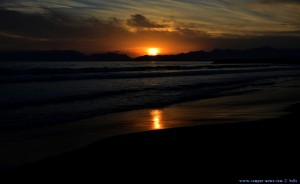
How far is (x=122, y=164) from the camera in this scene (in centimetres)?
706

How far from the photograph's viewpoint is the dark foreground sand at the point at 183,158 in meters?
6.26

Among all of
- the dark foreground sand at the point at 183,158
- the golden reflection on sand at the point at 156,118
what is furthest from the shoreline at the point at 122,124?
the dark foreground sand at the point at 183,158

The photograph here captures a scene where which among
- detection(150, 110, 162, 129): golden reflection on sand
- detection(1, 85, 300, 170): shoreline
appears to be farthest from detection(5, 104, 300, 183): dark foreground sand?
detection(150, 110, 162, 129): golden reflection on sand

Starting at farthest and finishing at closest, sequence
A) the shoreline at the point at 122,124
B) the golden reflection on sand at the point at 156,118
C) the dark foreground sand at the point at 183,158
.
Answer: the golden reflection on sand at the point at 156,118 → the shoreline at the point at 122,124 → the dark foreground sand at the point at 183,158

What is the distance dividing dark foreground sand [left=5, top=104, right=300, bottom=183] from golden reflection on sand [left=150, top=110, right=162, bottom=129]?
1.90 m

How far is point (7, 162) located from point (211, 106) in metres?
11.0

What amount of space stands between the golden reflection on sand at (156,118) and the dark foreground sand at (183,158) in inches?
74.7

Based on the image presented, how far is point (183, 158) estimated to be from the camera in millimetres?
7328

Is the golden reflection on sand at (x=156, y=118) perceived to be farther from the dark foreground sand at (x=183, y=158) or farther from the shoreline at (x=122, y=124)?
the dark foreground sand at (x=183, y=158)

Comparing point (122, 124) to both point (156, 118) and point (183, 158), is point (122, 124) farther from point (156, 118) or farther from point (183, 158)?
point (183, 158)

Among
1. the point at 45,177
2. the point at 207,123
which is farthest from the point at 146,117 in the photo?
the point at 45,177

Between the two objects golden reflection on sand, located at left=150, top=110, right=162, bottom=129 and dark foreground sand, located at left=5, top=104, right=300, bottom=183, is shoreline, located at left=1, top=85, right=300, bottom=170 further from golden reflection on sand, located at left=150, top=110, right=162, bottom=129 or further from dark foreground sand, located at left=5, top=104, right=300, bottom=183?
dark foreground sand, located at left=5, top=104, right=300, bottom=183

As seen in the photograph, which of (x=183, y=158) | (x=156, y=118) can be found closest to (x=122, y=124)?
(x=156, y=118)

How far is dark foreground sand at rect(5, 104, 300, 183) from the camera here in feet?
20.5
